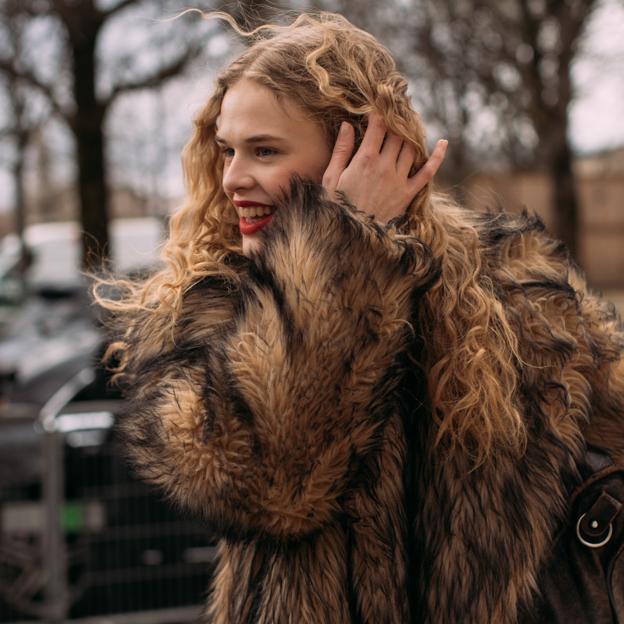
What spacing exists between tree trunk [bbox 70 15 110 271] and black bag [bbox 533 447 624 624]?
248 inches

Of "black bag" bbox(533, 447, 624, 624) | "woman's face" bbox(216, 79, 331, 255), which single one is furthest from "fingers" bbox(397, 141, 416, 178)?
"black bag" bbox(533, 447, 624, 624)

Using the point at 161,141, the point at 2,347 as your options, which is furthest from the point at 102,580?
the point at 161,141

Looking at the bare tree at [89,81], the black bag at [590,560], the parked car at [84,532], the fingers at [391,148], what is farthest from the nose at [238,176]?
the bare tree at [89,81]

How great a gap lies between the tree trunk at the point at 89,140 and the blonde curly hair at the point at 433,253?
6.00m

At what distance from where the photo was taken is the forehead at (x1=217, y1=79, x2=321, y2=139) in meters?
1.77

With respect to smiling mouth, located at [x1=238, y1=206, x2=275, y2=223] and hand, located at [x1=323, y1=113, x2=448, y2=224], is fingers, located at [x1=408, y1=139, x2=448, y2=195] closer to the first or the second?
hand, located at [x1=323, y1=113, x2=448, y2=224]

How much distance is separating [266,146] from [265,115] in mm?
56

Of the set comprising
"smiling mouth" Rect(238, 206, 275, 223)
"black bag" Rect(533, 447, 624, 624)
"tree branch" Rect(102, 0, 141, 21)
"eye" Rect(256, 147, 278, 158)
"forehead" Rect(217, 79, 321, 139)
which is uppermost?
"tree branch" Rect(102, 0, 141, 21)

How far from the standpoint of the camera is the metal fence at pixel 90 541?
438cm

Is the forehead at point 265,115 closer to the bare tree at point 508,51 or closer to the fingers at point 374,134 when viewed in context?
the fingers at point 374,134

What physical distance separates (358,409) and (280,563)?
33cm

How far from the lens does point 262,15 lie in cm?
230

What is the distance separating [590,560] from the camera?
5.86 ft

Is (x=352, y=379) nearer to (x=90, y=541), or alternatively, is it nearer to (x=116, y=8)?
(x=90, y=541)
